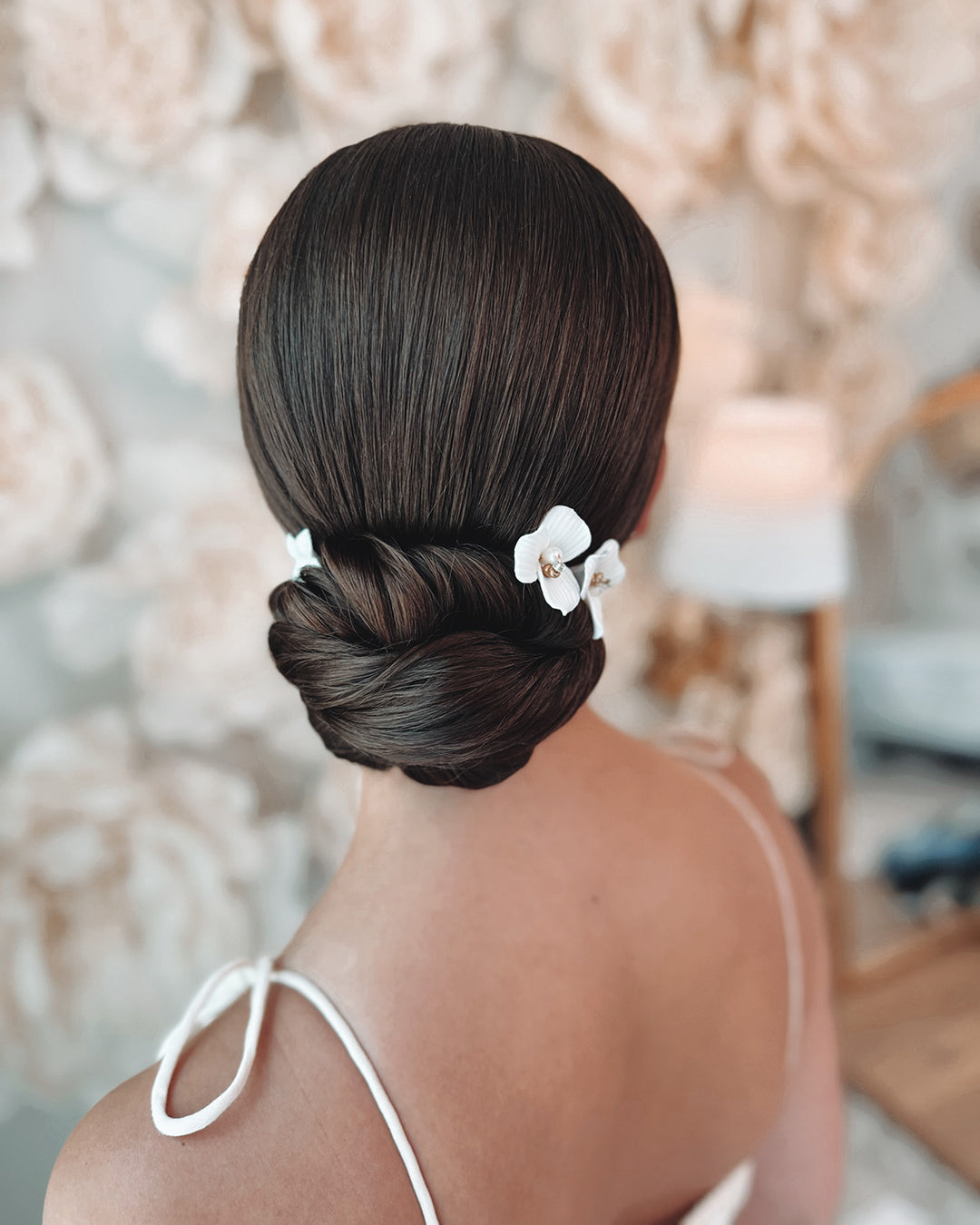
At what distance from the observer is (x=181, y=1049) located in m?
0.49

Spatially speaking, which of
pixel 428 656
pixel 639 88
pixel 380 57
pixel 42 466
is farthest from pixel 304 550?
pixel 639 88

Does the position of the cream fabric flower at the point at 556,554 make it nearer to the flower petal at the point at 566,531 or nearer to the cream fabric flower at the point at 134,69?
the flower petal at the point at 566,531

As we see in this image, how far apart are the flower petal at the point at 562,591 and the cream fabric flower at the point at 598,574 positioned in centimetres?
3

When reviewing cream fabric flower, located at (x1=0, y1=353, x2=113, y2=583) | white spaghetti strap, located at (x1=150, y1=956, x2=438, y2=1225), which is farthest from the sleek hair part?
cream fabric flower, located at (x1=0, y1=353, x2=113, y2=583)

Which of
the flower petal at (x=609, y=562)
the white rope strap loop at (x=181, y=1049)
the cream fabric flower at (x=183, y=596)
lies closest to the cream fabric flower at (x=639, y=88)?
the cream fabric flower at (x=183, y=596)

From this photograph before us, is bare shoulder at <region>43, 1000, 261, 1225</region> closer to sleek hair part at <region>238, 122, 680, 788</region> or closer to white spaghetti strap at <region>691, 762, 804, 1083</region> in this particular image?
sleek hair part at <region>238, 122, 680, 788</region>

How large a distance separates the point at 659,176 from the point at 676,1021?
1.23 metres

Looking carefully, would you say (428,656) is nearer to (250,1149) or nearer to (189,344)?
(250,1149)

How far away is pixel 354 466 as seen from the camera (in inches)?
19.1

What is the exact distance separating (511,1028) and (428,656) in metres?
0.25

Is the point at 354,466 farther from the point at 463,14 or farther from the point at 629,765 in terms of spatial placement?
the point at 463,14

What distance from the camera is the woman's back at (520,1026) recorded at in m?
0.47

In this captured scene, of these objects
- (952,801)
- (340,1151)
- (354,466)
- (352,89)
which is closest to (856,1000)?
(952,801)

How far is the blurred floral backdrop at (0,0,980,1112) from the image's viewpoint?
101 cm
